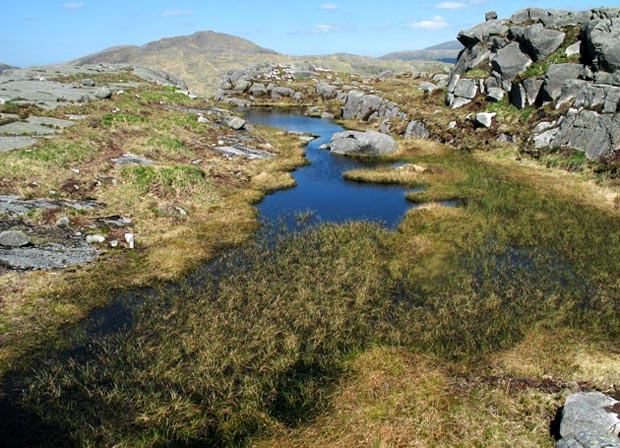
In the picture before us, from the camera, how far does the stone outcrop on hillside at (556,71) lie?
41.8 m

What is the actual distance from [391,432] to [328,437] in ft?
6.61

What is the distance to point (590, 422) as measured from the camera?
1139cm

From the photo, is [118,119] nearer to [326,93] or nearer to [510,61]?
[510,61]

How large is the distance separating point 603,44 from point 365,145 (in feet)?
98.9

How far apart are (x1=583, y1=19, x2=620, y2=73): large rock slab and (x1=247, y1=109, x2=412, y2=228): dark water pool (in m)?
30.1

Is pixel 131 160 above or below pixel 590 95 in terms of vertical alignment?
below

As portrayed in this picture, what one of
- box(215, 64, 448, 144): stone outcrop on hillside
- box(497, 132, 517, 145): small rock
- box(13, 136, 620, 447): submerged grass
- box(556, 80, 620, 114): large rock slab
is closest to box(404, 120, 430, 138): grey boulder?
box(215, 64, 448, 144): stone outcrop on hillside

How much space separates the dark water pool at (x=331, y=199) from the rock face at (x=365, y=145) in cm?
196

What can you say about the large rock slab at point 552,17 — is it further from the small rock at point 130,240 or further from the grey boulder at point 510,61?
the small rock at point 130,240

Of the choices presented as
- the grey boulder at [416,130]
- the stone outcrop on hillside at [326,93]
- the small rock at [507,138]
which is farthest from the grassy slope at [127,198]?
the stone outcrop on hillside at [326,93]

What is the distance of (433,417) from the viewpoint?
42.4ft

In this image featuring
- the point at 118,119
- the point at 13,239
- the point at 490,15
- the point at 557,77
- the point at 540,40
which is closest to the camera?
the point at 13,239

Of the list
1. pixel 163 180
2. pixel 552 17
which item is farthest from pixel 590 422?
→ pixel 552 17

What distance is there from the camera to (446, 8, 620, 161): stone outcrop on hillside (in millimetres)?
41844
